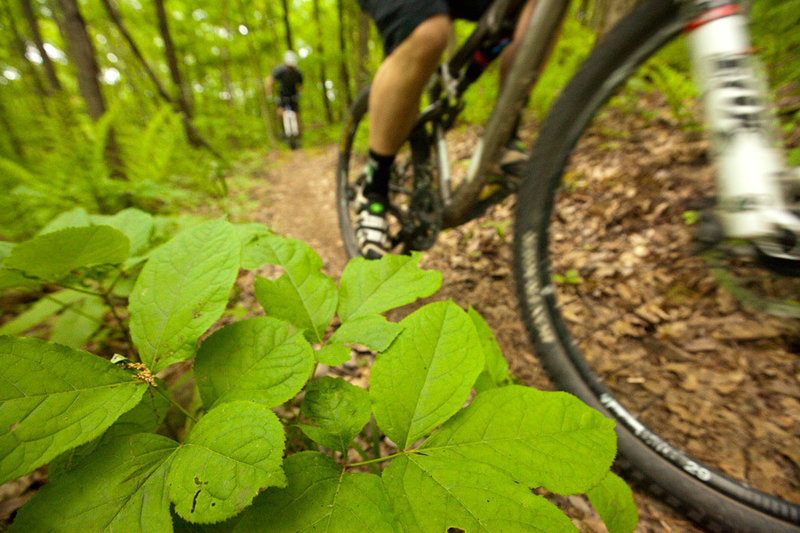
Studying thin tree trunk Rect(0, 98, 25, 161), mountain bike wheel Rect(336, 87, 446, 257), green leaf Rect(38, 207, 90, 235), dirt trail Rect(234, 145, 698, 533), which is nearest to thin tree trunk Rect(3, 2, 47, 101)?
thin tree trunk Rect(0, 98, 25, 161)

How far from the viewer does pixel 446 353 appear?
0.61 m

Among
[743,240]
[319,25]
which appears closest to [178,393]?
[743,240]

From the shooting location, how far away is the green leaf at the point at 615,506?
64 centimetres

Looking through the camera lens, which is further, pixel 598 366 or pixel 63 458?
pixel 598 366

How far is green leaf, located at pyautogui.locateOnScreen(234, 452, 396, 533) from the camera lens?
1.45ft

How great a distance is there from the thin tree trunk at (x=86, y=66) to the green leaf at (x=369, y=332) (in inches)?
165

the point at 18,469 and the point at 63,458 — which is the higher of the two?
the point at 18,469

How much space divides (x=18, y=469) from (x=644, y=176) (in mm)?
2681

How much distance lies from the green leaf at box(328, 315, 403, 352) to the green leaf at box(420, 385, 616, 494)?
0.19 meters

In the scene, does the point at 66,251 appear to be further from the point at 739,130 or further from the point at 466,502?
the point at 739,130

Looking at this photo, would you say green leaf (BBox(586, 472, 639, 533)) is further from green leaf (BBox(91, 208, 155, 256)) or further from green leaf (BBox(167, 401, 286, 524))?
green leaf (BBox(91, 208, 155, 256))

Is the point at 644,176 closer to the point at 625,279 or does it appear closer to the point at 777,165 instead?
the point at 625,279

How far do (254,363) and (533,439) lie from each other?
1.71ft

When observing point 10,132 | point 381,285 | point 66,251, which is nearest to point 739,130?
point 381,285
